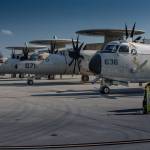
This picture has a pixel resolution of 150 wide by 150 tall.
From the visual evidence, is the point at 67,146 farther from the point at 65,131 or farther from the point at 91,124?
the point at 91,124

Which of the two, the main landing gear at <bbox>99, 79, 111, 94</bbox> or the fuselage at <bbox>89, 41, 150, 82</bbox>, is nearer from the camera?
the fuselage at <bbox>89, 41, 150, 82</bbox>

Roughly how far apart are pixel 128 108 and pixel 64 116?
12.2ft

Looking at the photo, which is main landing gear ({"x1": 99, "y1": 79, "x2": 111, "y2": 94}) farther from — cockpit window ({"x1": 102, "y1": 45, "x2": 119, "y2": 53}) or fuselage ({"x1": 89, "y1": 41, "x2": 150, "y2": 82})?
cockpit window ({"x1": 102, "y1": 45, "x2": 119, "y2": 53})

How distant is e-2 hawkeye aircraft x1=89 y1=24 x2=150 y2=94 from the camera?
2502 centimetres

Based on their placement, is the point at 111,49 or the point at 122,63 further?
the point at 111,49

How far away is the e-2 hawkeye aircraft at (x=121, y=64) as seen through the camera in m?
25.0

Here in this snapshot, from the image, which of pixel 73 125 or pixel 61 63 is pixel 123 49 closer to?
pixel 73 125

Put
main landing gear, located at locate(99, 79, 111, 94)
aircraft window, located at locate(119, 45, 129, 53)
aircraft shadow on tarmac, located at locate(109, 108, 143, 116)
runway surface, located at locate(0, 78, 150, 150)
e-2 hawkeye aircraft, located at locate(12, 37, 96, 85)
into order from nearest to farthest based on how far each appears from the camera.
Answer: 1. runway surface, located at locate(0, 78, 150, 150)
2. aircraft shadow on tarmac, located at locate(109, 108, 143, 116)
3. aircraft window, located at locate(119, 45, 129, 53)
4. main landing gear, located at locate(99, 79, 111, 94)
5. e-2 hawkeye aircraft, located at locate(12, 37, 96, 85)

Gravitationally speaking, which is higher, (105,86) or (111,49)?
(111,49)

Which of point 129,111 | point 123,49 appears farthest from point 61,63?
point 129,111

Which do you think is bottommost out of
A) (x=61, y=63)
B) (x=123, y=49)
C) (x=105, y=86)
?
(x=105, y=86)

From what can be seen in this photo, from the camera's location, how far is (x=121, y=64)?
82.1ft

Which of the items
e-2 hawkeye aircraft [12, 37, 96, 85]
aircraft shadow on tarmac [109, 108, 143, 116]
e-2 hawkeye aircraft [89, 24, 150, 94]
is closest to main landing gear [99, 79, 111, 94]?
e-2 hawkeye aircraft [89, 24, 150, 94]

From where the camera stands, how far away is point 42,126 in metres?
12.7
